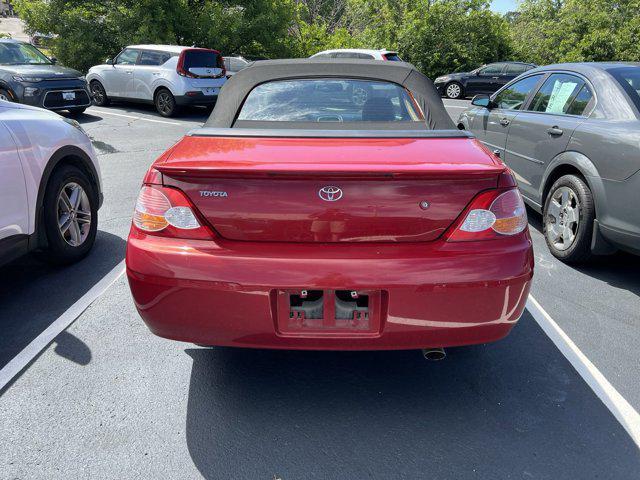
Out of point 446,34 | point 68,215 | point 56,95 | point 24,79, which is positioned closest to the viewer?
point 68,215

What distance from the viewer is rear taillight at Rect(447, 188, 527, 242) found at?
233 centimetres

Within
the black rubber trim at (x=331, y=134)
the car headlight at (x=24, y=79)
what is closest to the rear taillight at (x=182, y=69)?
the car headlight at (x=24, y=79)

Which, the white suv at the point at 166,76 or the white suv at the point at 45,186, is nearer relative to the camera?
the white suv at the point at 45,186

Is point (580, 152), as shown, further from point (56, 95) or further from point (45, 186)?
point (56, 95)

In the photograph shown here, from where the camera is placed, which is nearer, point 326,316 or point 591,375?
point 326,316

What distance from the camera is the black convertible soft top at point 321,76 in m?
3.26

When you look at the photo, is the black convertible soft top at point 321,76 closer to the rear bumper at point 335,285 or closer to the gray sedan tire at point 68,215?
the rear bumper at point 335,285

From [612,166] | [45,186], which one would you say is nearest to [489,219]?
[612,166]

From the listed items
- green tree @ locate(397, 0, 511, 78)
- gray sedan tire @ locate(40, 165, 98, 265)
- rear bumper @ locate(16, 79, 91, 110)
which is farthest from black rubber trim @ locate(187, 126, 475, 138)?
green tree @ locate(397, 0, 511, 78)

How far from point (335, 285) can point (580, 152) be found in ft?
9.82

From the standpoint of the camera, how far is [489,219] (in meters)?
2.36

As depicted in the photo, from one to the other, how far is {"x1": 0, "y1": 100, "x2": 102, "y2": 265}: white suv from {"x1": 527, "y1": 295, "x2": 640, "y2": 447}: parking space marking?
3.44 m

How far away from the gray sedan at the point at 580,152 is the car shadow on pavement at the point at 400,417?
4.40 feet

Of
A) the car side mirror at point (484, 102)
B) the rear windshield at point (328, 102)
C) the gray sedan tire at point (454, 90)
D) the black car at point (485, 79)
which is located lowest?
Answer: the gray sedan tire at point (454, 90)
